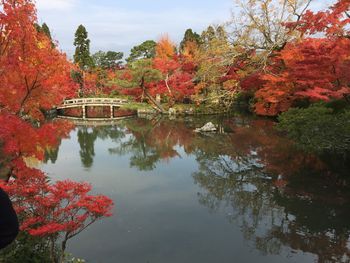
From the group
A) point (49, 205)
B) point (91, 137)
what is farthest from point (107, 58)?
point (49, 205)

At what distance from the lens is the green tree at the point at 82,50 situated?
42.3 m

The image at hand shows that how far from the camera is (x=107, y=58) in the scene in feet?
176

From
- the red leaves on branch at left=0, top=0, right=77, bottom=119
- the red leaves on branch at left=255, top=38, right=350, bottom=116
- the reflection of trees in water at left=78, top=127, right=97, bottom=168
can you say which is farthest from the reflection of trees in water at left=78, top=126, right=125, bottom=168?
the red leaves on branch at left=255, top=38, right=350, bottom=116

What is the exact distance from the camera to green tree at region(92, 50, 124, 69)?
52.5 m


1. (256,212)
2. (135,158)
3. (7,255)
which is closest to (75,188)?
(7,255)

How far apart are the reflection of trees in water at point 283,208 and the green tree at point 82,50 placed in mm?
32034

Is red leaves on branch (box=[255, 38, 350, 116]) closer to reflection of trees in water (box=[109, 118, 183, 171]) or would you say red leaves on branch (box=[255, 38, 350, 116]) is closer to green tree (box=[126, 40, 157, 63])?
reflection of trees in water (box=[109, 118, 183, 171])

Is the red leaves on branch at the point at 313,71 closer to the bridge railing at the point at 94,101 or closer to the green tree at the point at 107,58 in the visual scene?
the bridge railing at the point at 94,101

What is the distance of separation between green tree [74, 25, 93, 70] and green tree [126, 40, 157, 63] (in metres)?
10.6

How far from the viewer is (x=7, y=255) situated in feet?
19.3

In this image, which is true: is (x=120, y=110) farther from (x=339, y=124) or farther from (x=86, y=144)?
(x=339, y=124)

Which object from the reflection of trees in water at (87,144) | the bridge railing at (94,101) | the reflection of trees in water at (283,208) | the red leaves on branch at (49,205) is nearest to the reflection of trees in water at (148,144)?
the reflection of trees in water at (87,144)

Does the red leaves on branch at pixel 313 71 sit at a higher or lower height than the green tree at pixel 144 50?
lower

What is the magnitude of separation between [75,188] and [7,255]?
61.1 inches
